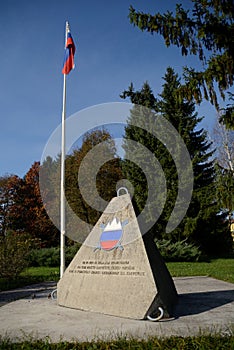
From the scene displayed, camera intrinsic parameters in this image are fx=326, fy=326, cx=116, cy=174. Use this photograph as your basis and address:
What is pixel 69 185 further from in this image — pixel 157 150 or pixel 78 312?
pixel 78 312

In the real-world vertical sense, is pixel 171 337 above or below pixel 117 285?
below

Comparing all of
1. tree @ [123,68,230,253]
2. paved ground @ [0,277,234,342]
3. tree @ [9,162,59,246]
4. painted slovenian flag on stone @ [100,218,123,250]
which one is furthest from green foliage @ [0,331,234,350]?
tree @ [9,162,59,246]

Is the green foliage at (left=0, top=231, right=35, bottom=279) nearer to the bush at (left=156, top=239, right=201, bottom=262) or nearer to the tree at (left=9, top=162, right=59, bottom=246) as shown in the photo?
the bush at (left=156, top=239, right=201, bottom=262)

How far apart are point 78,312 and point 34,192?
28902 mm

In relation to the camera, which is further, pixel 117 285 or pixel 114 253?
pixel 114 253

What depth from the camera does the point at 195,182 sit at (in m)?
24.6

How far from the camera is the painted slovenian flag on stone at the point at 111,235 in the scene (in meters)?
6.50

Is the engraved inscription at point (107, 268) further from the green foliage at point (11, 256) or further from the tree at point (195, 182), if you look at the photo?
the tree at point (195, 182)

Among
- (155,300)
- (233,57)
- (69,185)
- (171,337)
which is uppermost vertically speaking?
(69,185)

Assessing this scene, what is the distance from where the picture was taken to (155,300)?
532 centimetres

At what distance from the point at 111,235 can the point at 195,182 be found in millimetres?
18923

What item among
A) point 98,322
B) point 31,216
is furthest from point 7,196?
point 98,322

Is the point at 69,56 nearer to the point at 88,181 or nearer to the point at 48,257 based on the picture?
the point at 48,257

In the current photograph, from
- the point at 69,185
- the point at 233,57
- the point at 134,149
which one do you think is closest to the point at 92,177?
the point at 69,185
